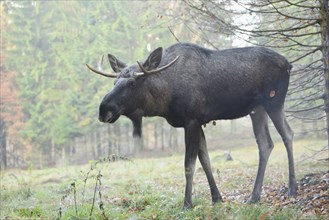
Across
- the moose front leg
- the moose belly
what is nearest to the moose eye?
the moose front leg

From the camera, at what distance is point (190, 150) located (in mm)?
6332

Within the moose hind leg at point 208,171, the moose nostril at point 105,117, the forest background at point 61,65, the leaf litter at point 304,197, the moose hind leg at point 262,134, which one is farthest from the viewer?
the forest background at point 61,65

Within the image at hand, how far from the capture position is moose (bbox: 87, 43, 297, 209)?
6.16 m

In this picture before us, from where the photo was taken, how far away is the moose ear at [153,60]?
6211 millimetres

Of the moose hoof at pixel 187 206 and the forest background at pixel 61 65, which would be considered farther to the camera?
the forest background at pixel 61 65

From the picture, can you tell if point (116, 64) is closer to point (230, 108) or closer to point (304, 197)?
point (230, 108)

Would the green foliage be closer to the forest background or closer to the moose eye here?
the forest background

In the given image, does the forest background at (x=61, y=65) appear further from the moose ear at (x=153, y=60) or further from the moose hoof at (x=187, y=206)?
the moose hoof at (x=187, y=206)

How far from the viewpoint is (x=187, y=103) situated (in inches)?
245

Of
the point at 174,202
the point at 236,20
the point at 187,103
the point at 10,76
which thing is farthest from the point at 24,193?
the point at 10,76

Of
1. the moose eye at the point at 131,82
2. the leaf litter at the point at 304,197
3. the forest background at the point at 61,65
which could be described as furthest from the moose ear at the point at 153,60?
the forest background at the point at 61,65

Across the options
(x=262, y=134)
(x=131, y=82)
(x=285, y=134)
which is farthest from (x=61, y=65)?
(x=285, y=134)

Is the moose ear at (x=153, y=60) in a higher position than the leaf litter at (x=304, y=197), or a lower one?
higher

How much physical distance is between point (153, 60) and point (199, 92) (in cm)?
90
